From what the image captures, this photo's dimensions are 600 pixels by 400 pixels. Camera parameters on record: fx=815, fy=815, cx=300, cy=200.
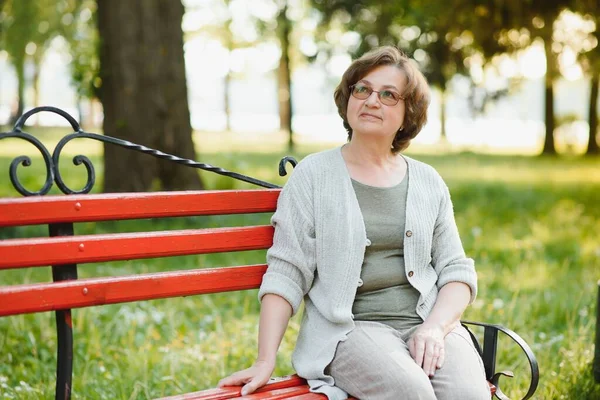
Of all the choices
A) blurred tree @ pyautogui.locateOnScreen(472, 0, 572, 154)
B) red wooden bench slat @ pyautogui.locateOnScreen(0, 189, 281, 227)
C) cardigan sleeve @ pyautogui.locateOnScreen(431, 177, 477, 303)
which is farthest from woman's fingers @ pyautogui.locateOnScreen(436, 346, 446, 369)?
blurred tree @ pyautogui.locateOnScreen(472, 0, 572, 154)

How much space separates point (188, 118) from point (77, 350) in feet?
14.1

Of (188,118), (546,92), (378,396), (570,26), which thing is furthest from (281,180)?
(546,92)

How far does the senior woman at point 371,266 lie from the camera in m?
2.74

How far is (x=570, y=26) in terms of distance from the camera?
658 inches

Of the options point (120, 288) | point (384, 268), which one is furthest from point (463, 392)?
point (120, 288)

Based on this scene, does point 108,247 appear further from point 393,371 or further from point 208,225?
point 208,225

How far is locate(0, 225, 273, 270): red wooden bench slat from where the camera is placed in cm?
240

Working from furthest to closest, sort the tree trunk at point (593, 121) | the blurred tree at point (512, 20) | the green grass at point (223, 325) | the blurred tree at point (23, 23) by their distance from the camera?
1. the tree trunk at point (593, 121)
2. the blurred tree at point (23, 23)
3. the blurred tree at point (512, 20)
4. the green grass at point (223, 325)

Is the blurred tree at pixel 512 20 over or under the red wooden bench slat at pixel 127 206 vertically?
over

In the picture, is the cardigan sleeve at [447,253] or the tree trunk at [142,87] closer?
the cardigan sleeve at [447,253]

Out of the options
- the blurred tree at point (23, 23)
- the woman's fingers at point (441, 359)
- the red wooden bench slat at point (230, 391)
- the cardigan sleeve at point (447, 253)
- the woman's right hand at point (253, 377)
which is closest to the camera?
the red wooden bench slat at point (230, 391)

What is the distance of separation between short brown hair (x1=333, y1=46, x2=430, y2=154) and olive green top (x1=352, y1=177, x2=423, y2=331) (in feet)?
0.99

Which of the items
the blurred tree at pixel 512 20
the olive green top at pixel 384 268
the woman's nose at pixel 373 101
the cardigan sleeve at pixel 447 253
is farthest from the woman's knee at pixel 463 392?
the blurred tree at pixel 512 20

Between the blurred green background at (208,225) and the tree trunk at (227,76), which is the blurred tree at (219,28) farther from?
the blurred green background at (208,225)
